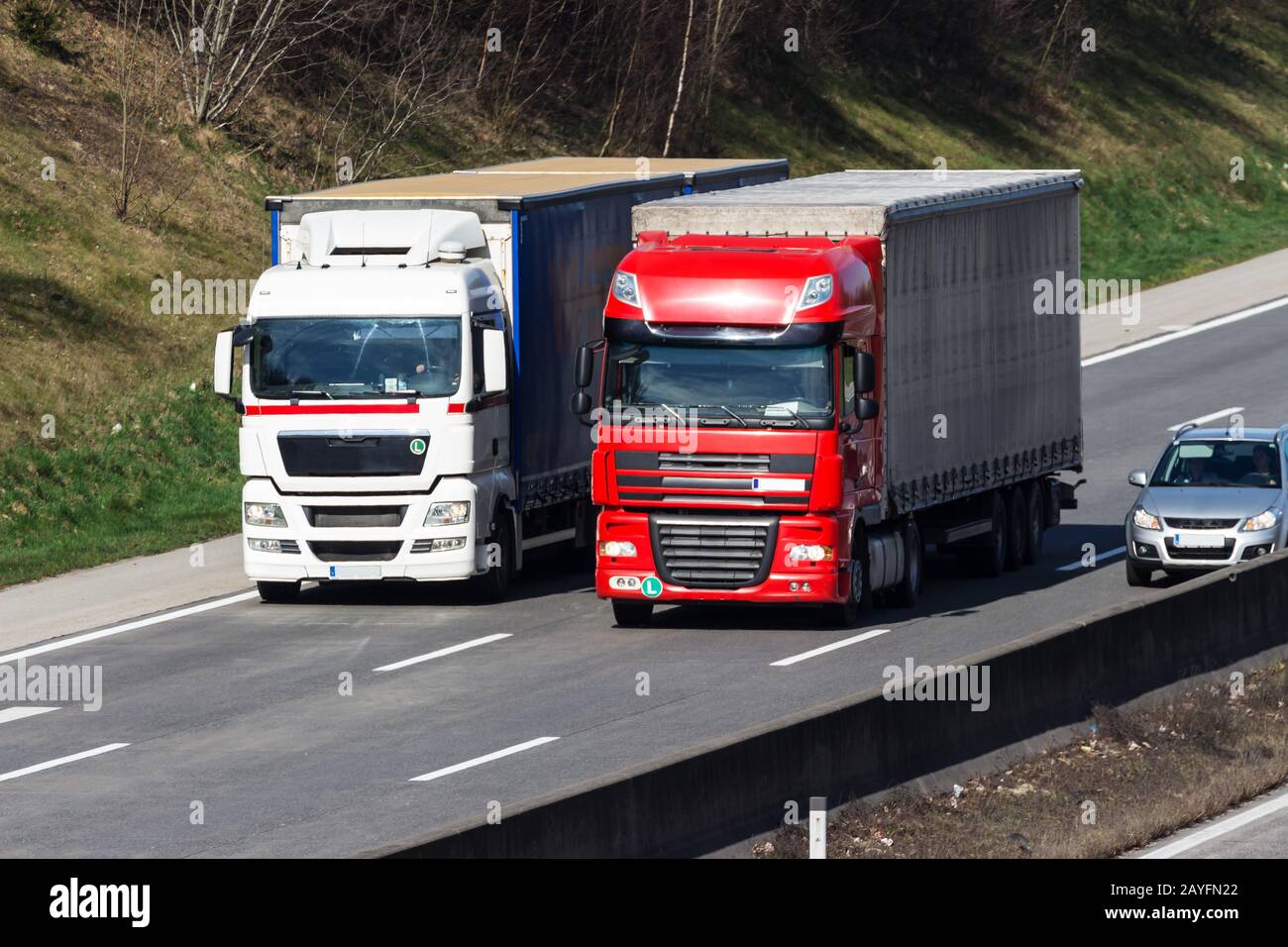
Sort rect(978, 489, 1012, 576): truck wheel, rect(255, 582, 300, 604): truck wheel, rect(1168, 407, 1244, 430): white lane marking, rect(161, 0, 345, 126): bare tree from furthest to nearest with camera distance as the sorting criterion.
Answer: rect(161, 0, 345, 126): bare tree → rect(1168, 407, 1244, 430): white lane marking → rect(978, 489, 1012, 576): truck wheel → rect(255, 582, 300, 604): truck wheel

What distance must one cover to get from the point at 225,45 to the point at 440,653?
2110 centimetres

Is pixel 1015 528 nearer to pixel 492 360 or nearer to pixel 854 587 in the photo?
pixel 854 587

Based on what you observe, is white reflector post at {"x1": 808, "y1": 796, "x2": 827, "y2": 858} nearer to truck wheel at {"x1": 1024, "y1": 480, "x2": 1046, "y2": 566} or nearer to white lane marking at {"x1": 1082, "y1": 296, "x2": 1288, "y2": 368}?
truck wheel at {"x1": 1024, "y1": 480, "x2": 1046, "y2": 566}

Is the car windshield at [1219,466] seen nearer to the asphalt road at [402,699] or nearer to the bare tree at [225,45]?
the asphalt road at [402,699]

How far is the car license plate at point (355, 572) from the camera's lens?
24.0m

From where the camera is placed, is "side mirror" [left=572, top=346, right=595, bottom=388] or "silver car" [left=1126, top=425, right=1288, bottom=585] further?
"silver car" [left=1126, top=425, right=1288, bottom=585]

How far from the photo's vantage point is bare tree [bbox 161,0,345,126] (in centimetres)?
3988

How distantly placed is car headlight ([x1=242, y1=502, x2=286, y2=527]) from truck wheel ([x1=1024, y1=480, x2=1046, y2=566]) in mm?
8468

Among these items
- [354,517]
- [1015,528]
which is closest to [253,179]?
[354,517]

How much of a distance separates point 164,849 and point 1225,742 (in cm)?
814

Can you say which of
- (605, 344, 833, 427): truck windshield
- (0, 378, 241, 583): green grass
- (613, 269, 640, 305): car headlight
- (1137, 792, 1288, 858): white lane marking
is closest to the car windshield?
(605, 344, 833, 427): truck windshield

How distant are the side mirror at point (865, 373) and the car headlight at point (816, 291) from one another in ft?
2.13

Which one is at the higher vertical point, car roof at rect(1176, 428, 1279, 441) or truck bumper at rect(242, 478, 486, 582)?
car roof at rect(1176, 428, 1279, 441)
